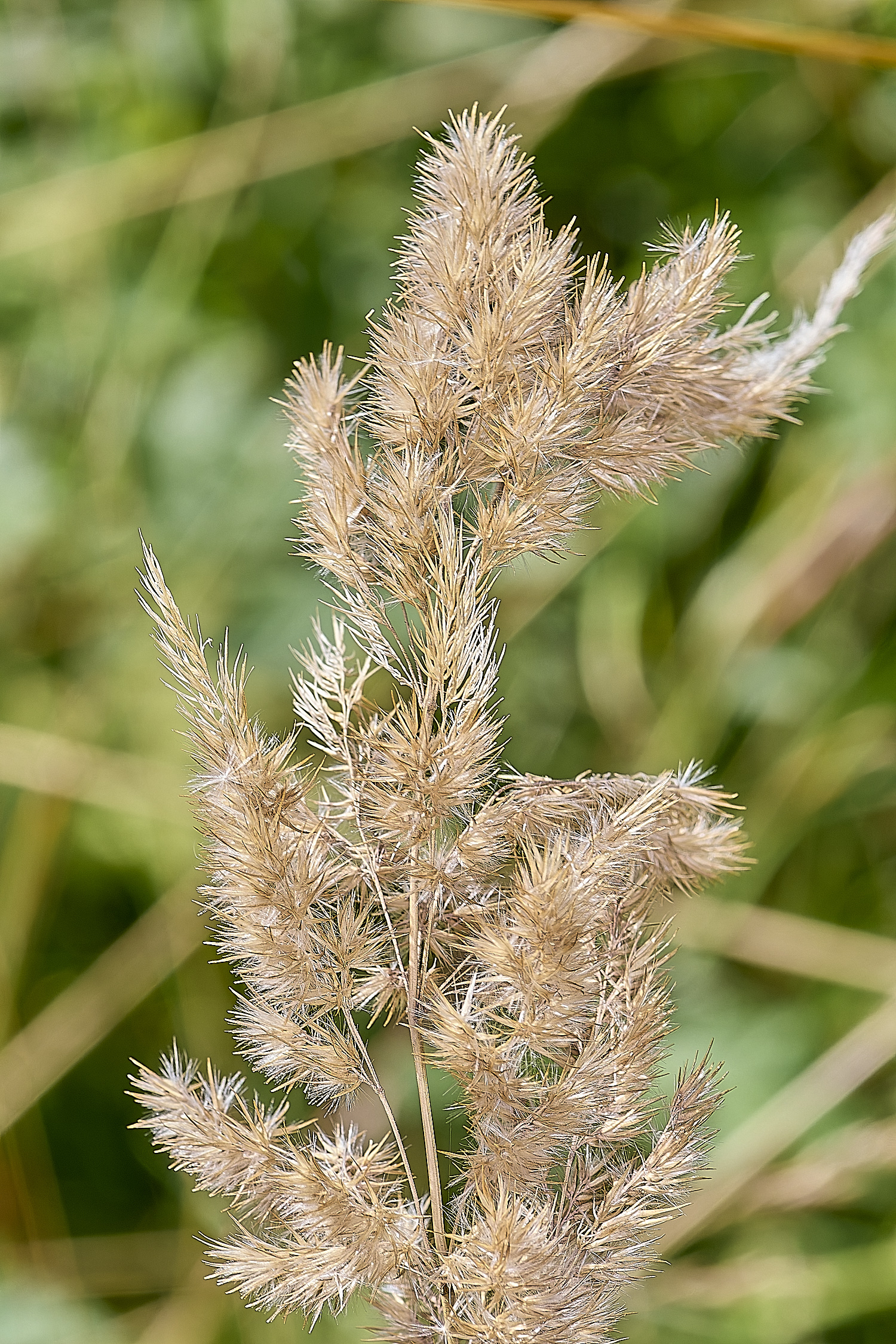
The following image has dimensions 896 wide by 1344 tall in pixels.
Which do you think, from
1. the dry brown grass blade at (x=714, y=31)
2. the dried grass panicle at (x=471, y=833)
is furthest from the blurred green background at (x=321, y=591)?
the dried grass panicle at (x=471, y=833)

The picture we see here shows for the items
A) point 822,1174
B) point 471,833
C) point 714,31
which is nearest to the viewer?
point 471,833

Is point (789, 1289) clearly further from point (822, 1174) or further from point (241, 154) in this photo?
point (241, 154)

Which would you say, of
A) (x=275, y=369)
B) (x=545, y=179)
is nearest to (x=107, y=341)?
(x=275, y=369)

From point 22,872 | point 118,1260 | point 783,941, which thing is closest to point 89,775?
point 22,872

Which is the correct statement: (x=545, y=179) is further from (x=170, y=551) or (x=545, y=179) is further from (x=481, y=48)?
(x=170, y=551)

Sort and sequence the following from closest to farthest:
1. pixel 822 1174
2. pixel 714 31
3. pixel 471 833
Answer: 1. pixel 471 833
2. pixel 714 31
3. pixel 822 1174

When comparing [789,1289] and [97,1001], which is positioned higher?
[97,1001]

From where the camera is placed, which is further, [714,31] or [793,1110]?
[793,1110]

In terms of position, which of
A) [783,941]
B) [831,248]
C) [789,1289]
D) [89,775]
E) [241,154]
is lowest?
[789,1289]
